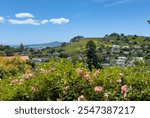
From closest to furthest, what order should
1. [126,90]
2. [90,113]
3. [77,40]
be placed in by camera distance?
[90,113], [126,90], [77,40]

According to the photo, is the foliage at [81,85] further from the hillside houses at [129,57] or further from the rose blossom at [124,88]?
the hillside houses at [129,57]

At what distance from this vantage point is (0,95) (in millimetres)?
6223

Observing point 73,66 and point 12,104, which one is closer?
point 12,104

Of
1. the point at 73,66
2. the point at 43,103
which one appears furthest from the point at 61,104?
the point at 73,66

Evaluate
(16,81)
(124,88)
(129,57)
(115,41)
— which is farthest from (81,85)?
(115,41)

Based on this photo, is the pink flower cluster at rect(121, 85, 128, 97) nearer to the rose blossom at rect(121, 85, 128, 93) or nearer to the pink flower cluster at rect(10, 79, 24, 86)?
the rose blossom at rect(121, 85, 128, 93)

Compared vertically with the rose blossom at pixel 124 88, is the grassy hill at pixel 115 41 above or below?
below

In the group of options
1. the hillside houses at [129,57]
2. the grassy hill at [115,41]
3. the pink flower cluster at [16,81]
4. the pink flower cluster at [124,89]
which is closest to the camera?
the pink flower cluster at [124,89]

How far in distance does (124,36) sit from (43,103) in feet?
477

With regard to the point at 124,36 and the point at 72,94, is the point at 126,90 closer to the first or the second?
the point at 72,94

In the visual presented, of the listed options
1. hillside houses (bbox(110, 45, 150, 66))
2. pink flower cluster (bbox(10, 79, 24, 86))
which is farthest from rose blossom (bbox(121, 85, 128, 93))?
pink flower cluster (bbox(10, 79, 24, 86))

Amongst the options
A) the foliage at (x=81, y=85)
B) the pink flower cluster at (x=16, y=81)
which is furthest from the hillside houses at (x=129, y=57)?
the pink flower cluster at (x=16, y=81)

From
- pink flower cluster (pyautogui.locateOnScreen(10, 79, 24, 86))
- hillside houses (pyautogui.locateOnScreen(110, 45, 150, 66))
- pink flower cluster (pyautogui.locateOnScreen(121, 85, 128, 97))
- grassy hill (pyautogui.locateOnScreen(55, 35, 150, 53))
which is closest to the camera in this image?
pink flower cluster (pyautogui.locateOnScreen(121, 85, 128, 97))

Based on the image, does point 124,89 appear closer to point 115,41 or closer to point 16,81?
point 16,81
